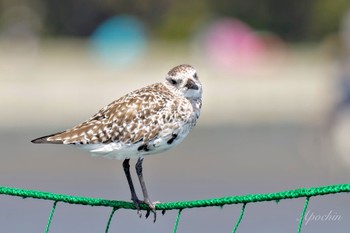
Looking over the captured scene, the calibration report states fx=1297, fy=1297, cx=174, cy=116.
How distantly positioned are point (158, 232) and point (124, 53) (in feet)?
81.8

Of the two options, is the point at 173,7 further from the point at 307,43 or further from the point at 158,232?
the point at 158,232

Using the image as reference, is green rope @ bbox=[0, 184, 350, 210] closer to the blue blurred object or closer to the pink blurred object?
the pink blurred object

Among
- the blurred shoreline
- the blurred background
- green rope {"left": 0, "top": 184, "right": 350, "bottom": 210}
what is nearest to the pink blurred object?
the blurred background

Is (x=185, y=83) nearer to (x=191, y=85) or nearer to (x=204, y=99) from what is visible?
(x=191, y=85)

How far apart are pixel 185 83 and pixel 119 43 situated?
3131 cm

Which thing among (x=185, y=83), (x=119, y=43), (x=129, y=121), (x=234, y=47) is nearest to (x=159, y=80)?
(x=234, y=47)

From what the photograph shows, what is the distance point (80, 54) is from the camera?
40.5 metres

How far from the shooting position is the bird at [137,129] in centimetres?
706

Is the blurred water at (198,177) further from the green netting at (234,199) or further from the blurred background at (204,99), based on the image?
the green netting at (234,199)

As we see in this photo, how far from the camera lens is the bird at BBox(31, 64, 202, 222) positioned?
7062 mm

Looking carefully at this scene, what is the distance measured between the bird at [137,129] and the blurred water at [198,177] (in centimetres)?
547

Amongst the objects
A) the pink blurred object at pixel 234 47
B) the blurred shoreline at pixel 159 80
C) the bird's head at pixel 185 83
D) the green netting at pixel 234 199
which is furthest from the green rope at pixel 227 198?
the pink blurred object at pixel 234 47

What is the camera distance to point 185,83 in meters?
7.48

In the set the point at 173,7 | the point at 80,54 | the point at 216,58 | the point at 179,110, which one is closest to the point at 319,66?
the point at 216,58
